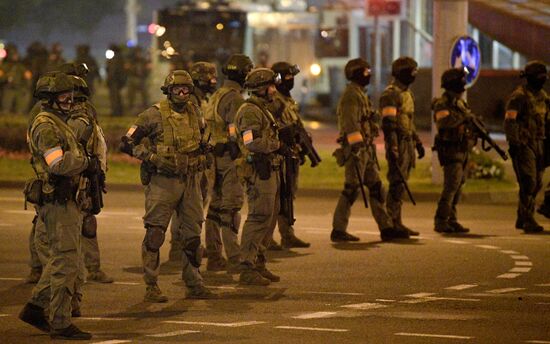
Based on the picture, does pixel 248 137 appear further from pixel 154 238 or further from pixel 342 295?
pixel 342 295

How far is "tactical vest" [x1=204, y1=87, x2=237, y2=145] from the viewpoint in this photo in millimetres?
14281

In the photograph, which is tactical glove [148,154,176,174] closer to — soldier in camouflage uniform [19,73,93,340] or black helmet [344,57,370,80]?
soldier in camouflage uniform [19,73,93,340]

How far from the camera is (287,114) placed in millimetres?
14836

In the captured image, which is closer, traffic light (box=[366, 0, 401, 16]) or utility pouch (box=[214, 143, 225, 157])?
utility pouch (box=[214, 143, 225, 157])

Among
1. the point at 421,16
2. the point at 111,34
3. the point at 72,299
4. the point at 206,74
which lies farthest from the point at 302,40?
the point at 111,34

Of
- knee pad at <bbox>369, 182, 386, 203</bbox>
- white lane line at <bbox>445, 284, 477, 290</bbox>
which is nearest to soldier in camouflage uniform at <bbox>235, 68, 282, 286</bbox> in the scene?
white lane line at <bbox>445, 284, 477, 290</bbox>

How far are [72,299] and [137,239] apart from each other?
5434mm

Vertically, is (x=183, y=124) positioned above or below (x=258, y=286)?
above

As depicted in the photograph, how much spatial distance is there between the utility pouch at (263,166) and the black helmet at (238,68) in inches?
52.7

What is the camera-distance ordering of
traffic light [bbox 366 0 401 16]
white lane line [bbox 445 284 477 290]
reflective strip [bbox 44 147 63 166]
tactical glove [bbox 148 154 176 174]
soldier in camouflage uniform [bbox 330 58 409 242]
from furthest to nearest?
traffic light [bbox 366 0 401 16], soldier in camouflage uniform [bbox 330 58 409 242], white lane line [bbox 445 284 477 290], tactical glove [bbox 148 154 176 174], reflective strip [bbox 44 147 63 166]

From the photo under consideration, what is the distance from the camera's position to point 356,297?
40.4 ft

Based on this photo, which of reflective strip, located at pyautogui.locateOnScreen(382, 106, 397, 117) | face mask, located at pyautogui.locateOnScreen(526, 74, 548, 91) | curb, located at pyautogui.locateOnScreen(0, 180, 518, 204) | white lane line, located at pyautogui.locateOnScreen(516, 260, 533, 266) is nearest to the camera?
white lane line, located at pyautogui.locateOnScreen(516, 260, 533, 266)

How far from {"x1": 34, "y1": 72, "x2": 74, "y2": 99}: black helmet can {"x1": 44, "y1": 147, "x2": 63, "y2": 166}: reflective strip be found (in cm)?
47

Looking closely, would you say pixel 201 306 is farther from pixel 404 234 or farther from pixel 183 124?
pixel 404 234
